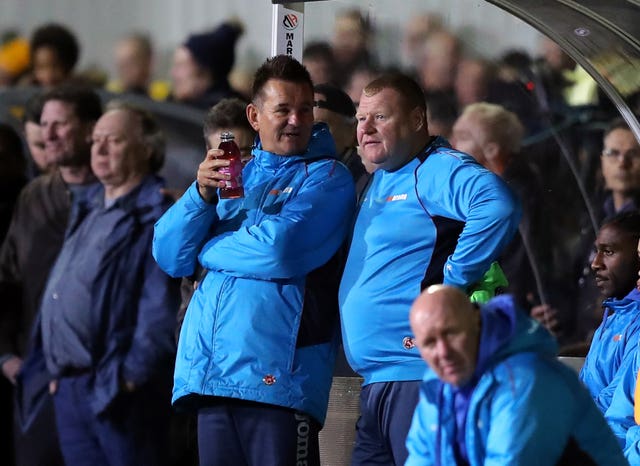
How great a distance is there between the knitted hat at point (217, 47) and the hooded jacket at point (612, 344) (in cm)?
304

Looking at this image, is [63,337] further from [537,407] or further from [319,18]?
[537,407]

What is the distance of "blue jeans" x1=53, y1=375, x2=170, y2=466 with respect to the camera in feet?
19.9

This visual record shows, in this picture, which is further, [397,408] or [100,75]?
[100,75]

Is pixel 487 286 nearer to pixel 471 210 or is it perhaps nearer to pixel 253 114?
pixel 471 210

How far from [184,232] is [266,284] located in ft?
1.17

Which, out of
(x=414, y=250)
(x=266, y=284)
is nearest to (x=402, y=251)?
(x=414, y=250)

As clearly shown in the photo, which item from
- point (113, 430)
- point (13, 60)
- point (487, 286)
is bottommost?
point (113, 430)

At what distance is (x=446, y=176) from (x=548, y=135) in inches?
124

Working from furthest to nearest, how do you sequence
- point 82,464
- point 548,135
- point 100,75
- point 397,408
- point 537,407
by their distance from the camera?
point 100,75 → point 548,135 → point 82,464 → point 397,408 → point 537,407

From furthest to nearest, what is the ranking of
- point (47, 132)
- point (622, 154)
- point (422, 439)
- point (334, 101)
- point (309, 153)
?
point (47, 132), point (622, 154), point (334, 101), point (309, 153), point (422, 439)

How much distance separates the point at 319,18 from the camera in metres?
6.42

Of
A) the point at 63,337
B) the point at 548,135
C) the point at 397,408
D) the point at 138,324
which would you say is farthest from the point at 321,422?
the point at 548,135

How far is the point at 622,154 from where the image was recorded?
21.5 ft

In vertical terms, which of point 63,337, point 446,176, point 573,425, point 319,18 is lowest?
point 63,337
